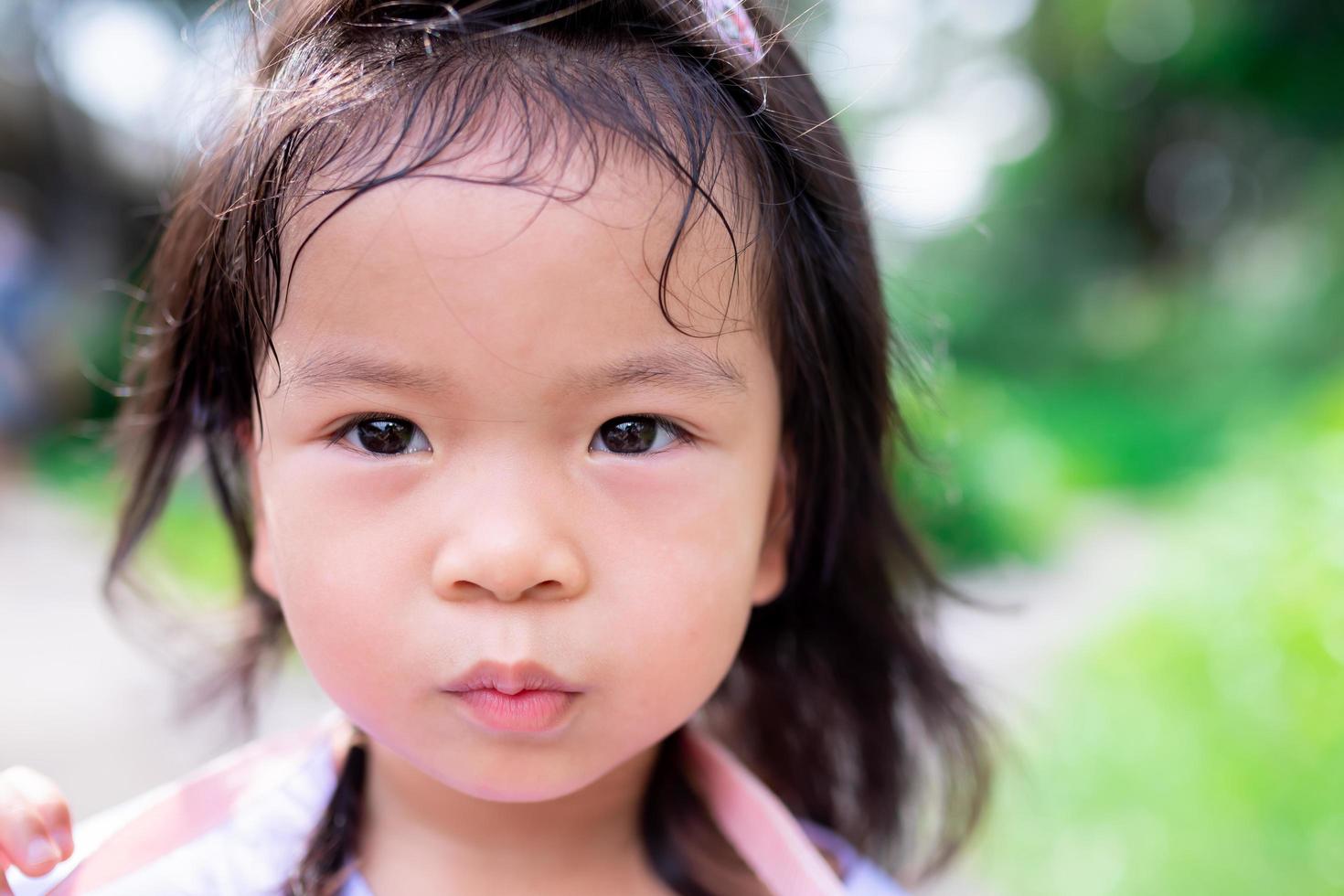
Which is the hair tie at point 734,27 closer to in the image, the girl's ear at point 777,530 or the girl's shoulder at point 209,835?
the girl's ear at point 777,530

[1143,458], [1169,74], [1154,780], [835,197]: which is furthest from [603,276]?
[1169,74]

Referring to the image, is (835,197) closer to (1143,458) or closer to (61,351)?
(1143,458)

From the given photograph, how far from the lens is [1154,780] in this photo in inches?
99.3

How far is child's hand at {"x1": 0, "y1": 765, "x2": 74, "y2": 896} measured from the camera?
39.5 inches

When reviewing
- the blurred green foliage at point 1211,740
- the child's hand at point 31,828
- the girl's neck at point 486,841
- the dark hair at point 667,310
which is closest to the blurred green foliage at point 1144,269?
the blurred green foliage at point 1211,740

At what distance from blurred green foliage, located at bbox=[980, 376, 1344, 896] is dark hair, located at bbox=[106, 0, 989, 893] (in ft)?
2.35

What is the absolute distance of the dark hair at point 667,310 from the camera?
975 mm

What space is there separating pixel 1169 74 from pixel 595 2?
44.2 ft

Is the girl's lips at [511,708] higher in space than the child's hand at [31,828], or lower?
higher

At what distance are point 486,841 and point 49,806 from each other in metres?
0.40

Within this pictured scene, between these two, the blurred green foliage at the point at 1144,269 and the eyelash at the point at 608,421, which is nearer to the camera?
the eyelash at the point at 608,421

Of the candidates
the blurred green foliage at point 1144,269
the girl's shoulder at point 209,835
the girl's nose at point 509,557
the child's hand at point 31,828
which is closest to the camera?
the girl's nose at point 509,557

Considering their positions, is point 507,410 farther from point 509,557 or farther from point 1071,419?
point 1071,419

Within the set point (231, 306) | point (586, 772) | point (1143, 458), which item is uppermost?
point (231, 306)
